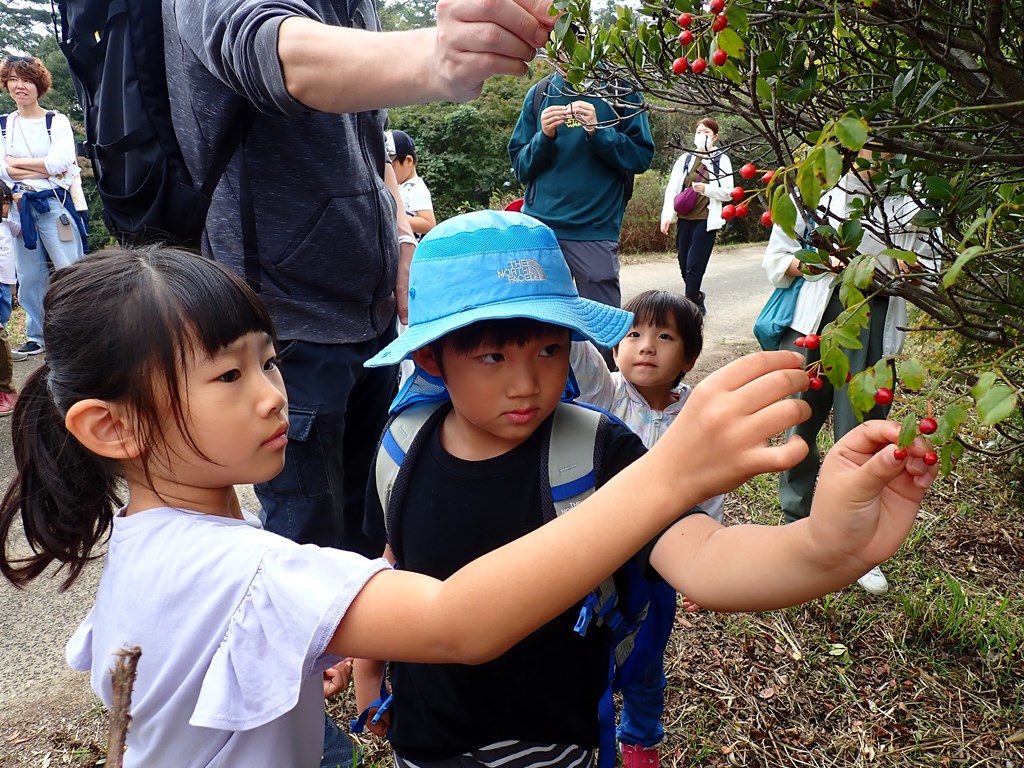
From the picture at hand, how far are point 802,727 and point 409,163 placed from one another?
5.09 m

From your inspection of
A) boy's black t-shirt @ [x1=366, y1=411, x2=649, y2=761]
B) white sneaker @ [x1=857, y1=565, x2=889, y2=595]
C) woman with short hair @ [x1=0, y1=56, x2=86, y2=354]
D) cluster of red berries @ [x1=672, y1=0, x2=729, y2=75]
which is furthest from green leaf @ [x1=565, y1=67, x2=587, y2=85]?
woman with short hair @ [x1=0, y1=56, x2=86, y2=354]

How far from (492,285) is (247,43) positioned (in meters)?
0.69

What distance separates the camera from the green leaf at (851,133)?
715mm

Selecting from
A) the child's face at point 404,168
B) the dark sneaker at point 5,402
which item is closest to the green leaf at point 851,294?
the child's face at point 404,168

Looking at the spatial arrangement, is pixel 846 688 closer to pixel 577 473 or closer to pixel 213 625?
pixel 577 473

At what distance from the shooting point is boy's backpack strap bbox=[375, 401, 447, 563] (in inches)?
65.9

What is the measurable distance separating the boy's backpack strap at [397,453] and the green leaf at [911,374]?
1.10 metres

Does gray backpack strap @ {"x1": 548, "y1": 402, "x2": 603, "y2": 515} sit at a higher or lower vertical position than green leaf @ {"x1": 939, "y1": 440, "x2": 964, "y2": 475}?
lower

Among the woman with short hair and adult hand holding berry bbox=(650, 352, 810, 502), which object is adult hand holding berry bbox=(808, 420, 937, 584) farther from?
the woman with short hair

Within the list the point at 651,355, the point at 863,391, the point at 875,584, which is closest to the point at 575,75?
the point at 863,391

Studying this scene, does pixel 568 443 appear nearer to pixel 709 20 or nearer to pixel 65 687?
pixel 709 20

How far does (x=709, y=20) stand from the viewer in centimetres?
114

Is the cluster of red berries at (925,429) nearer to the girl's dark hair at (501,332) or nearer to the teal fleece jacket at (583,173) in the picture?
the girl's dark hair at (501,332)

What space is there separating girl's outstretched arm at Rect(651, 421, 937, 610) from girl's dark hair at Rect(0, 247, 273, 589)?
91 cm
